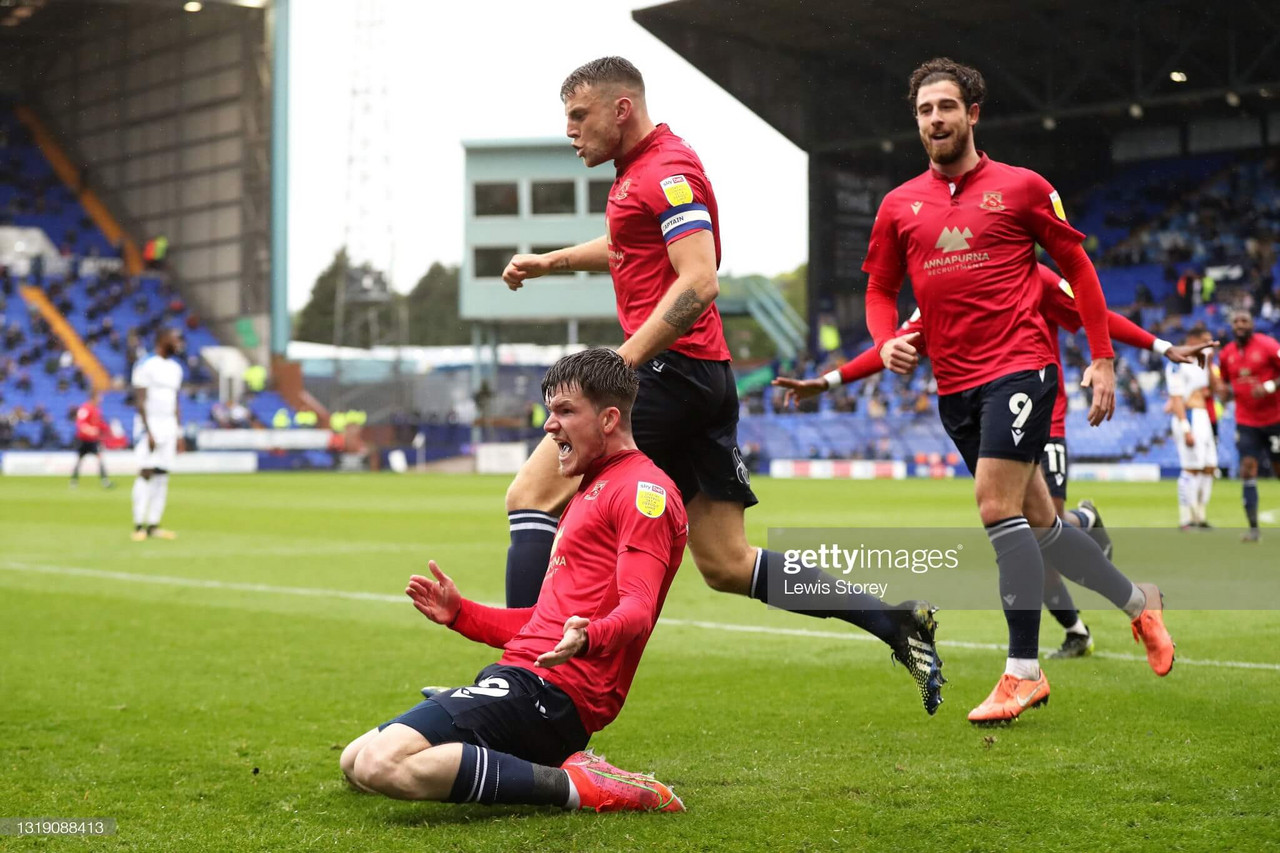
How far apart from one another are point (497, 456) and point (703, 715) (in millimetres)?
37212

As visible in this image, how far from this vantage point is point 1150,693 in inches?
210

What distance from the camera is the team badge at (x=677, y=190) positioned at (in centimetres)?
446

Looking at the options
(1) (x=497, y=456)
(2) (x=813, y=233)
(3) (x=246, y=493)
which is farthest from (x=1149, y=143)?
(3) (x=246, y=493)

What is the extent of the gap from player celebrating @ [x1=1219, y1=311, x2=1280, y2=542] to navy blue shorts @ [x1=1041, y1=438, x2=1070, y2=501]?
23.7 ft

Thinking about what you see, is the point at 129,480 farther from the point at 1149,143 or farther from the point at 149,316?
the point at 1149,143

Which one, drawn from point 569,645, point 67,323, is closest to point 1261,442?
point 569,645

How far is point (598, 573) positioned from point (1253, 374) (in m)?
10.9

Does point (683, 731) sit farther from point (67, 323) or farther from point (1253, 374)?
point (67, 323)

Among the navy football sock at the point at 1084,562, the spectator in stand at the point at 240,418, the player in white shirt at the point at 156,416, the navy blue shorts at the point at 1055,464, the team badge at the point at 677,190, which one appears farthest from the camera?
the spectator in stand at the point at 240,418

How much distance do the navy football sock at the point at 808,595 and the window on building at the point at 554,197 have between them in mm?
47942

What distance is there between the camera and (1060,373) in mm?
5453

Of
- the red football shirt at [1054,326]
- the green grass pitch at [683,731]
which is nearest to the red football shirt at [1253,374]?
the green grass pitch at [683,731]

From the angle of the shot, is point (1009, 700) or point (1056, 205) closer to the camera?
point (1009, 700)

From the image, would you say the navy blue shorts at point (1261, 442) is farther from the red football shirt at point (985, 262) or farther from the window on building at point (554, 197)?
the window on building at point (554, 197)
